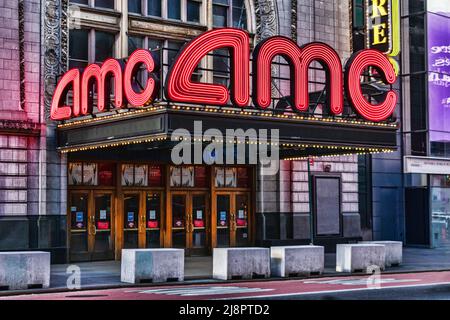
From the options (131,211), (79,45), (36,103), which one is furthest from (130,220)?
(79,45)

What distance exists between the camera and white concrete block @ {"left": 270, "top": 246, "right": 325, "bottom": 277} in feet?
81.2

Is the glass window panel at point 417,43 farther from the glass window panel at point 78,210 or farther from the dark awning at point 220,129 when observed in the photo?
Result: the glass window panel at point 78,210

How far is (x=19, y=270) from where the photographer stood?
21.0 m

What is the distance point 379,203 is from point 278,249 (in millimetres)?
14953

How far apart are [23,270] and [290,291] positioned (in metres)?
6.60

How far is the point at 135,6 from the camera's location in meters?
31.3

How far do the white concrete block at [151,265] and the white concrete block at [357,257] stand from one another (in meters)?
5.75

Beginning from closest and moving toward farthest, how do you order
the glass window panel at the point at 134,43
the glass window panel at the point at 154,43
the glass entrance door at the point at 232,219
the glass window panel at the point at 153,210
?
the glass window panel at the point at 134,43 < the glass window panel at the point at 154,43 < the glass window panel at the point at 153,210 < the glass entrance door at the point at 232,219

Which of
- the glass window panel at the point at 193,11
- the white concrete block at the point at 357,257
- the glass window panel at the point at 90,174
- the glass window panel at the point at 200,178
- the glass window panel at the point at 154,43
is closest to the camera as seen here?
the white concrete block at the point at 357,257

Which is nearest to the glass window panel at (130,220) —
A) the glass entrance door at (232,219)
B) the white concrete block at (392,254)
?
the glass entrance door at (232,219)

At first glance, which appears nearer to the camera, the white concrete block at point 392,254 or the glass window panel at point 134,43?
the white concrete block at point 392,254

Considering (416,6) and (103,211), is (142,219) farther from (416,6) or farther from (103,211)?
(416,6)

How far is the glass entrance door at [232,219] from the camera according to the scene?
33438mm
